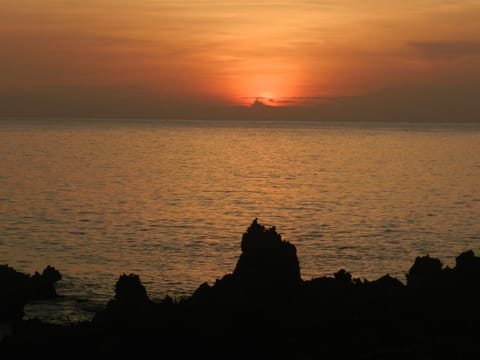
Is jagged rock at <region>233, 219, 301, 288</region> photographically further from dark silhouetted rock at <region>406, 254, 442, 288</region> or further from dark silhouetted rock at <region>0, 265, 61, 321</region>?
dark silhouetted rock at <region>0, 265, 61, 321</region>

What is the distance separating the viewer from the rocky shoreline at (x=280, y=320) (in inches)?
889

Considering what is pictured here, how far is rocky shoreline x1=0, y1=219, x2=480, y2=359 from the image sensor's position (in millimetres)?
22578

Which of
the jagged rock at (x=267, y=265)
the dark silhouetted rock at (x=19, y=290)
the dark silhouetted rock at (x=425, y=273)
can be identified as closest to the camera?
the jagged rock at (x=267, y=265)

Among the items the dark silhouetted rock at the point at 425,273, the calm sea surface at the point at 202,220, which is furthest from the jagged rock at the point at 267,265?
the calm sea surface at the point at 202,220

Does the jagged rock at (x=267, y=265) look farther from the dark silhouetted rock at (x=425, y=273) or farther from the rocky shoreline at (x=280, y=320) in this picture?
the dark silhouetted rock at (x=425, y=273)

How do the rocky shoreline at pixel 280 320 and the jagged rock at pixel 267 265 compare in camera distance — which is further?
the jagged rock at pixel 267 265

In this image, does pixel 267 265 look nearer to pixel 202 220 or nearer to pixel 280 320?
pixel 280 320

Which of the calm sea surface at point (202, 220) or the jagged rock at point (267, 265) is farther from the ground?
the jagged rock at point (267, 265)

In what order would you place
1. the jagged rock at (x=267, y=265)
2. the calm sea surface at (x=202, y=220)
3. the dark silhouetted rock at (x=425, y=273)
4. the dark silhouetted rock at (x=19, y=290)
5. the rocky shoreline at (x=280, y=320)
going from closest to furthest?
the rocky shoreline at (x=280, y=320) → the jagged rock at (x=267, y=265) → the dark silhouetted rock at (x=425, y=273) → the dark silhouetted rock at (x=19, y=290) → the calm sea surface at (x=202, y=220)

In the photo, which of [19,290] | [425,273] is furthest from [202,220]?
[425,273]

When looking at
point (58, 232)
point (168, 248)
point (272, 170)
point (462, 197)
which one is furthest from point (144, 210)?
point (272, 170)

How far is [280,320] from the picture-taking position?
24797 mm

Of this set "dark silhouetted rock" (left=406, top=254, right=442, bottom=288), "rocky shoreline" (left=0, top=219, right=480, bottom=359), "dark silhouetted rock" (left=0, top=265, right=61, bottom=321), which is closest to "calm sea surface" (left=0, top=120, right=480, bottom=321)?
"dark silhouetted rock" (left=0, top=265, right=61, bottom=321)

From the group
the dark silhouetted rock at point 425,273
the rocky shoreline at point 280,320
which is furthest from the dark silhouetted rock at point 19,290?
the dark silhouetted rock at point 425,273
